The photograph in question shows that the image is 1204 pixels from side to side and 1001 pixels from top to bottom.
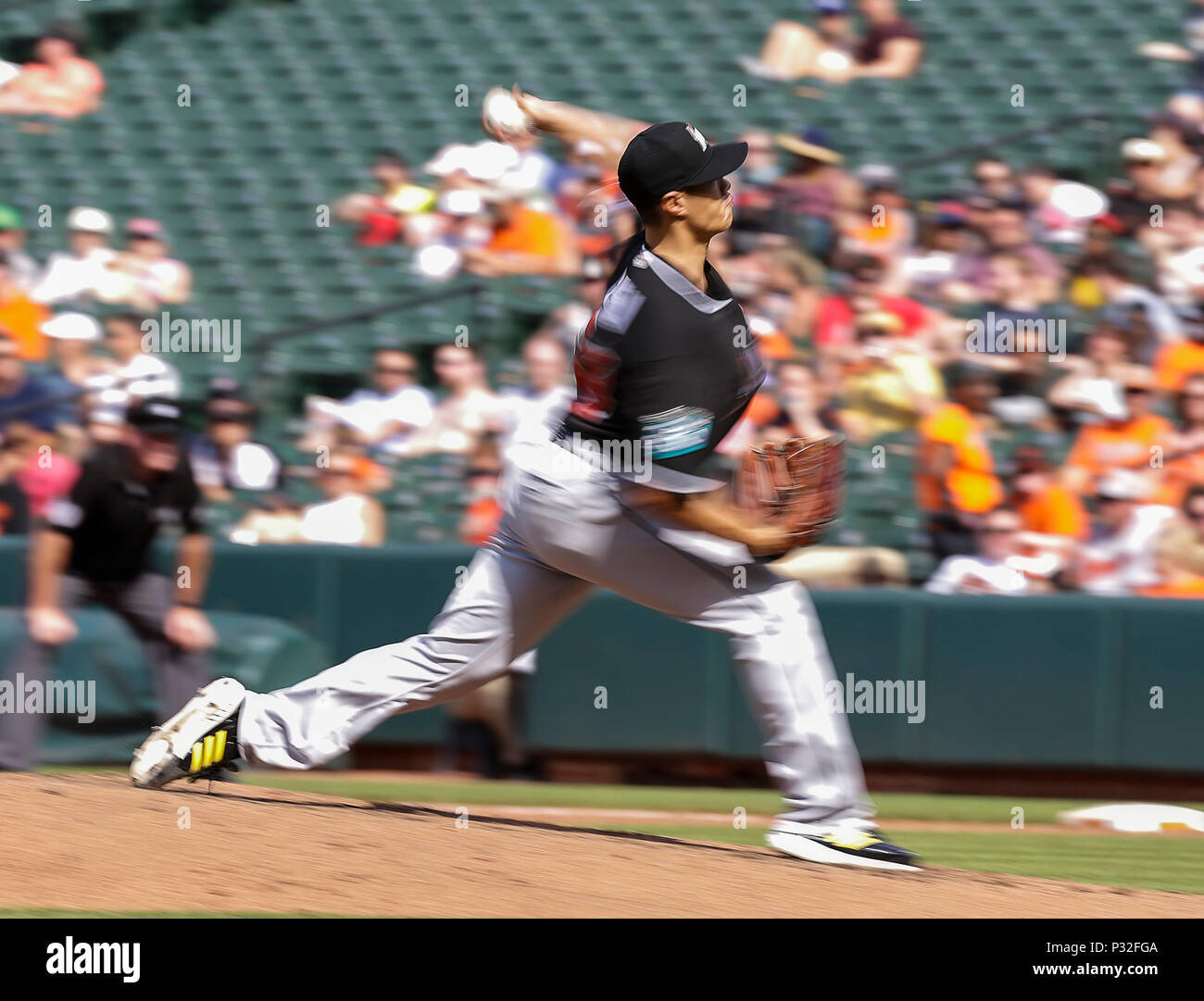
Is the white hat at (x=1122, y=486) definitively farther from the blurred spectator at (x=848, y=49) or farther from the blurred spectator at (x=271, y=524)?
the blurred spectator at (x=848, y=49)

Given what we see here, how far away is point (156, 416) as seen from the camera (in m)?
7.27

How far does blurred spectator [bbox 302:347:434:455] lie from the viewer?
32.4 ft

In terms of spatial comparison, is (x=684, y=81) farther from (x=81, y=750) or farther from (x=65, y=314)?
(x=81, y=750)

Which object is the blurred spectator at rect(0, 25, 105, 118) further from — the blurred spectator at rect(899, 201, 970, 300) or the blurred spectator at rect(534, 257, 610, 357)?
the blurred spectator at rect(899, 201, 970, 300)

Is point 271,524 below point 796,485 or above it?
above

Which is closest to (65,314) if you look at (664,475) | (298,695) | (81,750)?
(81,750)

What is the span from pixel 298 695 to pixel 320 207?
327 inches

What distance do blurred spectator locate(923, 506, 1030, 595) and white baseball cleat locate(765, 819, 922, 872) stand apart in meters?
3.85

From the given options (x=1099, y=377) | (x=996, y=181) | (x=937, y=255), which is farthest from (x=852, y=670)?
(x=996, y=181)

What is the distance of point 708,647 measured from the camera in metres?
8.55

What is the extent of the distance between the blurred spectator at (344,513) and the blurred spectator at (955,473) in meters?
2.78

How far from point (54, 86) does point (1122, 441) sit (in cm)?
877

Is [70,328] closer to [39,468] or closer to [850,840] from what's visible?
[39,468]

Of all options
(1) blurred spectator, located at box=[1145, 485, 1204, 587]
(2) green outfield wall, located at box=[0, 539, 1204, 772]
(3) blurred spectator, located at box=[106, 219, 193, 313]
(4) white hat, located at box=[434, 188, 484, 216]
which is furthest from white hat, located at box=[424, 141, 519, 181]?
(1) blurred spectator, located at box=[1145, 485, 1204, 587]
